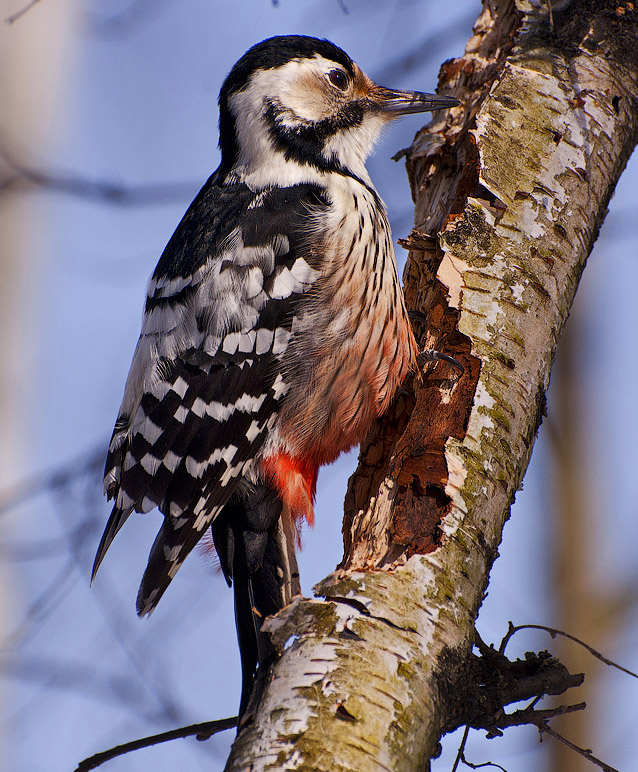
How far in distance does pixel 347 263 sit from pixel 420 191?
583 mm

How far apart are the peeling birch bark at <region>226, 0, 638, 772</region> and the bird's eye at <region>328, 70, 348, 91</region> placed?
435 millimetres

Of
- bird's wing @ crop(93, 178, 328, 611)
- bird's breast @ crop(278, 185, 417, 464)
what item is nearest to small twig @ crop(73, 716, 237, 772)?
bird's wing @ crop(93, 178, 328, 611)

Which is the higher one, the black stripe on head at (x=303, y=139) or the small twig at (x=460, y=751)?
the black stripe on head at (x=303, y=139)

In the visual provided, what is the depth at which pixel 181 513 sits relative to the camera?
2.56 metres

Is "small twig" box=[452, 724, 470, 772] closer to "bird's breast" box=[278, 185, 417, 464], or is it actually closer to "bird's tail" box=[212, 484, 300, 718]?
"bird's tail" box=[212, 484, 300, 718]

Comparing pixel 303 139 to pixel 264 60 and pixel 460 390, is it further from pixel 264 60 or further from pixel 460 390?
pixel 460 390

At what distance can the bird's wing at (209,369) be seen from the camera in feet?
8.55

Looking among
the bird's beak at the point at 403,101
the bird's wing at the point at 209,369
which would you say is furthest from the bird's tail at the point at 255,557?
the bird's beak at the point at 403,101

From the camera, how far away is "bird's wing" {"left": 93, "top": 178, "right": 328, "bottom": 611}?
2.61 metres

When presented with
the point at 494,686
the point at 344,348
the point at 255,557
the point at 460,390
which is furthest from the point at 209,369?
the point at 494,686

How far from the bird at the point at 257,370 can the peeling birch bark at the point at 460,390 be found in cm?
20

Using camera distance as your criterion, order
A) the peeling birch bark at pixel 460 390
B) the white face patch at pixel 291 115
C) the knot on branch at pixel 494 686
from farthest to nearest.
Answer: the white face patch at pixel 291 115, the knot on branch at pixel 494 686, the peeling birch bark at pixel 460 390

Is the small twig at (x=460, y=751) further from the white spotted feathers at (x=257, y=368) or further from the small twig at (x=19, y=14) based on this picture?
the small twig at (x=19, y=14)

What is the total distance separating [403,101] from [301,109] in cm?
45
